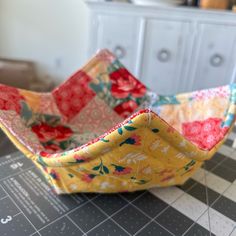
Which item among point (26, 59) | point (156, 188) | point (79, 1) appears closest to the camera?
point (156, 188)

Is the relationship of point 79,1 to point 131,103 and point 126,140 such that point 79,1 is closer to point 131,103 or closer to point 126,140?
point 131,103

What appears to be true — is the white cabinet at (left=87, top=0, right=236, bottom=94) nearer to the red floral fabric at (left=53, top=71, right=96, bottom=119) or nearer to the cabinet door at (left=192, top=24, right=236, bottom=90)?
the cabinet door at (left=192, top=24, right=236, bottom=90)

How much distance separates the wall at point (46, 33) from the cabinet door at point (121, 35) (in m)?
0.37

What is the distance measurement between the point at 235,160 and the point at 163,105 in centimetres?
34

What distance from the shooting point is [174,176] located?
707 millimetres

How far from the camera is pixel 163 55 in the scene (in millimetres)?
1949

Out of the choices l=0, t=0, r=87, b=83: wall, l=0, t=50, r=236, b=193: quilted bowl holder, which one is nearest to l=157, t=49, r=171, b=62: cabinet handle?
l=0, t=0, r=87, b=83: wall

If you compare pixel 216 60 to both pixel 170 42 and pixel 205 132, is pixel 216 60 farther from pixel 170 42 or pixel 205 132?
pixel 205 132

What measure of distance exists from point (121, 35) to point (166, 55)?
1.26 ft

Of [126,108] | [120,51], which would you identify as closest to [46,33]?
[120,51]

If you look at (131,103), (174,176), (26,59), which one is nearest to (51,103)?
(131,103)

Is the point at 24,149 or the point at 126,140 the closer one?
the point at 126,140

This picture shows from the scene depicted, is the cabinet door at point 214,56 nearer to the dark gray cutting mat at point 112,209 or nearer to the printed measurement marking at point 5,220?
the dark gray cutting mat at point 112,209

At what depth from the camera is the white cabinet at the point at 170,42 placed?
1814mm
